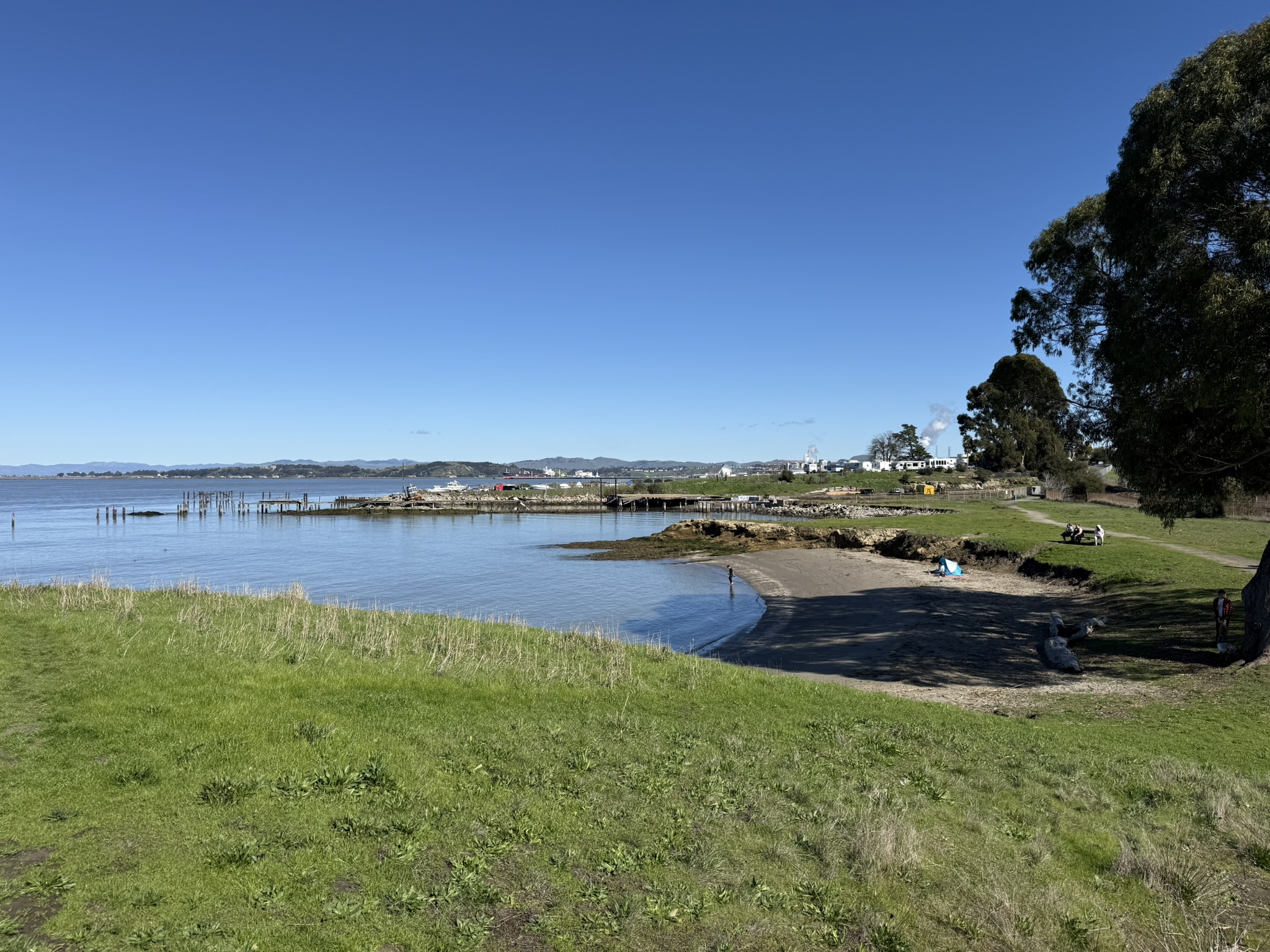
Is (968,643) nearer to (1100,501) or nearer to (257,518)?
(1100,501)

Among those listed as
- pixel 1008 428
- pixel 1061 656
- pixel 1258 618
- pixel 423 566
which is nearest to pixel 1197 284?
pixel 1258 618

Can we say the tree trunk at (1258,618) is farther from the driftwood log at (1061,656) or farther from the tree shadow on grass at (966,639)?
the driftwood log at (1061,656)

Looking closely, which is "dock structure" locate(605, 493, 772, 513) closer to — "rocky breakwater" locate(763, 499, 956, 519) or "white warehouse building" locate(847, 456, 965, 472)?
"rocky breakwater" locate(763, 499, 956, 519)

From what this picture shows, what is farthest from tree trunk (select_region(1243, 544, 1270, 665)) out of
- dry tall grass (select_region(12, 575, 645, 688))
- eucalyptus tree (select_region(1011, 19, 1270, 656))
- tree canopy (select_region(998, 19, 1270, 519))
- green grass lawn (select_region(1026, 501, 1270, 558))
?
dry tall grass (select_region(12, 575, 645, 688))

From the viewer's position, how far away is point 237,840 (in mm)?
6621

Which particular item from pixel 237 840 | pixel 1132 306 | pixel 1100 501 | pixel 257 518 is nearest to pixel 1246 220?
pixel 1132 306

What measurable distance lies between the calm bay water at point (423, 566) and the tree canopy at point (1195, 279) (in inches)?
567

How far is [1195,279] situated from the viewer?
14734mm

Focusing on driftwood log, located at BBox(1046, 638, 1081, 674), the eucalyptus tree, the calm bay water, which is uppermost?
the eucalyptus tree

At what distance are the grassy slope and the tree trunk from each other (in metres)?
3.76

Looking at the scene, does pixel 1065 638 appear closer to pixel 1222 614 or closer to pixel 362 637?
pixel 1222 614

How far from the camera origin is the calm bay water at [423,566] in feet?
107

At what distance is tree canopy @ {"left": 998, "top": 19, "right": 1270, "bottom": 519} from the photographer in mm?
14102

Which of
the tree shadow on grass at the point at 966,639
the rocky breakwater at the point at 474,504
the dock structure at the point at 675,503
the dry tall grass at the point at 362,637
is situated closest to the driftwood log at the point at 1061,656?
the tree shadow on grass at the point at 966,639
